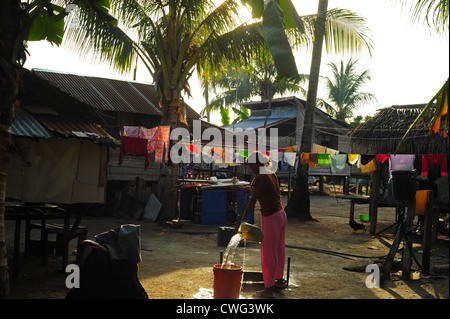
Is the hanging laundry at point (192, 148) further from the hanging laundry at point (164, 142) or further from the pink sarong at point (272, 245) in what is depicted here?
the pink sarong at point (272, 245)

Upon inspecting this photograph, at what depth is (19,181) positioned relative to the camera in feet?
23.3

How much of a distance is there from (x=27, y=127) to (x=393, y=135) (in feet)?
39.0

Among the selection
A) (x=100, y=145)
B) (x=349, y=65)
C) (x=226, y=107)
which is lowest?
(x=100, y=145)

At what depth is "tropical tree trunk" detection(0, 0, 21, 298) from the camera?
5258 millimetres

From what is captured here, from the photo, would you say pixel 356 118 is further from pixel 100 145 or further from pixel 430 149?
pixel 100 145

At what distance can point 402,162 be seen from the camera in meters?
12.9

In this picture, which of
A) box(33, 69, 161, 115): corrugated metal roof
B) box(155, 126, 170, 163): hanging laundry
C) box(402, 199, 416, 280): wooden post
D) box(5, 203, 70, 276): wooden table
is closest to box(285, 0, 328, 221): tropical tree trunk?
box(155, 126, 170, 163): hanging laundry

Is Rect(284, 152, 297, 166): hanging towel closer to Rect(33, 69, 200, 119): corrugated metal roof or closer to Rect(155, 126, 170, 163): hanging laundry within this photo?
Rect(33, 69, 200, 119): corrugated metal roof

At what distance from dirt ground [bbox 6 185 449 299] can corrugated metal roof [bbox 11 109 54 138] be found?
2.19m

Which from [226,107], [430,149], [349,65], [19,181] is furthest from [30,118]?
[349,65]

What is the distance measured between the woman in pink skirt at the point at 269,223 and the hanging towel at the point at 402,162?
7.63 m

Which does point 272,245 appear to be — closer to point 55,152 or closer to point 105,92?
point 55,152
